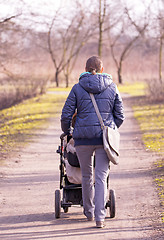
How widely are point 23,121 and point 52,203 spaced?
1034 centimetres

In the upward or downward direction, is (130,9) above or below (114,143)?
above

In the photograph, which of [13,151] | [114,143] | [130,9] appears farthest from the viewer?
[130,9]

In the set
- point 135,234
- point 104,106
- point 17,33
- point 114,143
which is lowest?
point 135,234

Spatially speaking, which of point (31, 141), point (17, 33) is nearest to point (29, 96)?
point (17, 33)

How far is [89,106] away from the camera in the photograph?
4.95 meters

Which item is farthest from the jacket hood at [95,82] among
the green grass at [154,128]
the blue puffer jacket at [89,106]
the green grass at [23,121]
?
the green grass at [23,121]

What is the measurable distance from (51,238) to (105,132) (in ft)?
3.96

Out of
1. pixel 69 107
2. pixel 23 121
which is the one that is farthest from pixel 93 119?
pixel 23 121

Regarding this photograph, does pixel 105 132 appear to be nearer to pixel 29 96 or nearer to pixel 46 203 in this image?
pixel 46 203

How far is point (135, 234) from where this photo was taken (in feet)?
15.9

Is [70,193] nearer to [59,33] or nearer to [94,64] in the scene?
[94,64]

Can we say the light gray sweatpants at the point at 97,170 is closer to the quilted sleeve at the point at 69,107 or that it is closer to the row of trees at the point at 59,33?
the quilted sleeve at the point at 69,107

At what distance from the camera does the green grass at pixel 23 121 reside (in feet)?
38.1

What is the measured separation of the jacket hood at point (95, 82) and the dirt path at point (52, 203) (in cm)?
149
